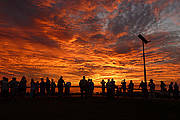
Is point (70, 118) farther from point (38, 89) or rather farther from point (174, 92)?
point (174, 92)

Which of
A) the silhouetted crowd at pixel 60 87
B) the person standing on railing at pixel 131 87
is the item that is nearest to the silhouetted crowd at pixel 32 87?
the silhouetted crowd at pixel 60 87

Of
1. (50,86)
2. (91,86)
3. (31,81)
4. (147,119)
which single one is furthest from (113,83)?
(147,119)

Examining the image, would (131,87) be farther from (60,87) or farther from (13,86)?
(13,86)

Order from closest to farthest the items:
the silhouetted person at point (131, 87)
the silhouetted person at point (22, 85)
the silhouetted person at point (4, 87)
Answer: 1. the silhouetted person at point (4, 87)
2. the silhouetted person at point (22, 85)
3. the silhouetted person at point (131, 87)

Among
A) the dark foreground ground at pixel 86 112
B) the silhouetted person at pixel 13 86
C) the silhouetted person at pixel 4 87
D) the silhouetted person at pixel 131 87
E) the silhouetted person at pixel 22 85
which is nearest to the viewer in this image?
the dark foreground ground at pixel 86 112

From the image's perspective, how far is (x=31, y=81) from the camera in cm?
1823

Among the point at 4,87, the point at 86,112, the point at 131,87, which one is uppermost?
the point at 4,87

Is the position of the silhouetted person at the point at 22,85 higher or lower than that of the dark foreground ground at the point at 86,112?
higher

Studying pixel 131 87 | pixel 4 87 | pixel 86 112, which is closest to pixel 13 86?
pixel 4 87

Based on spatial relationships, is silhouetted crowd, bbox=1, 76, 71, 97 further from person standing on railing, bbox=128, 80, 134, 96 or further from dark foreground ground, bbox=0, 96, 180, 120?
person standing on railing, bbox=128, 80, 134, 96

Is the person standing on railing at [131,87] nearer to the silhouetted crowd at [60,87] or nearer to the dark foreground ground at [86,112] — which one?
the silhouetted crowd at [60,87]

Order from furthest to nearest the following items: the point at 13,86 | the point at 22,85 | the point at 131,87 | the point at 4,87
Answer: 1. the point at 131,87
2. the point at 22,85
3. the point at 13,86
4. the point at 4,87

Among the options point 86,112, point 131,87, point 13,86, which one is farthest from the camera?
point 131,87

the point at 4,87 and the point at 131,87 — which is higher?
the point at 4,87
